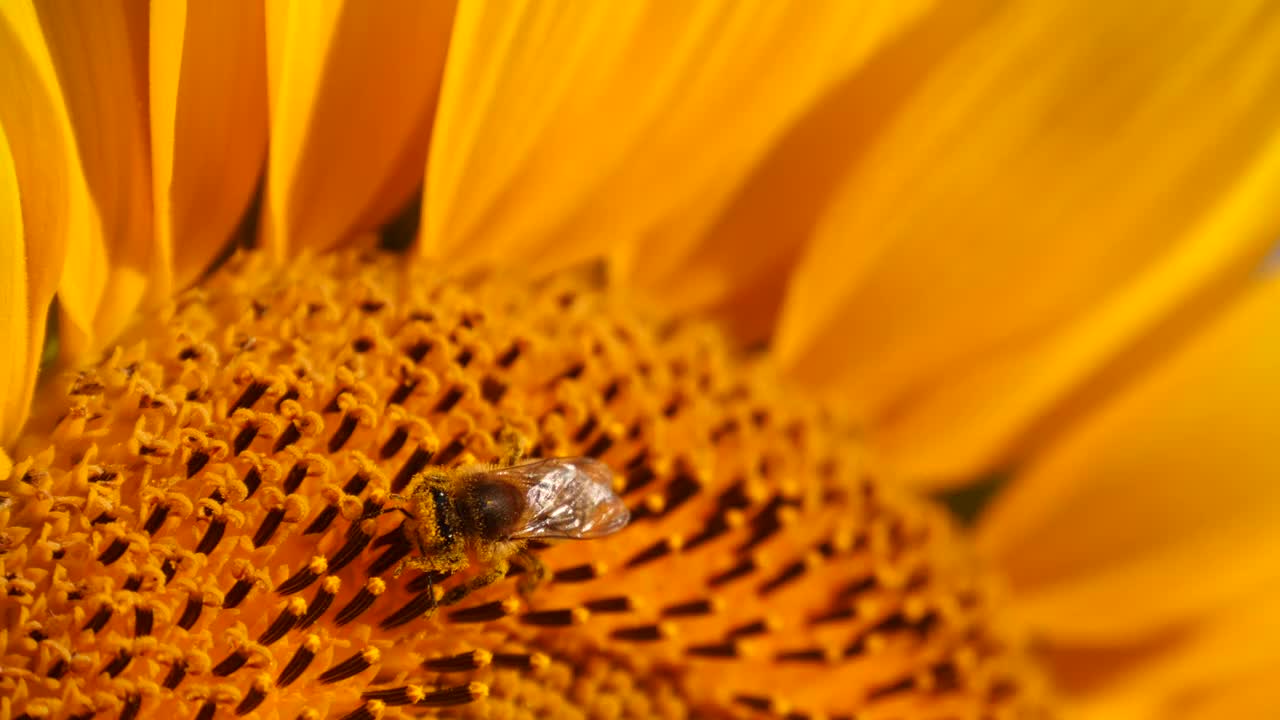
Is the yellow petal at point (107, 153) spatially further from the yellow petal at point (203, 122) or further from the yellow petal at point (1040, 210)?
the yellow petal at point (1040, 210)

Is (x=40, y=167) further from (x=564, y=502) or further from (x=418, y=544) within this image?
(x=564, y=502)

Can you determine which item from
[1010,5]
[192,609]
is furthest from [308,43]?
[1010,5]

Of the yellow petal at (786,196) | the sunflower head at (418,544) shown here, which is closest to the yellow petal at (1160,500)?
the sunflower head at (418,544)

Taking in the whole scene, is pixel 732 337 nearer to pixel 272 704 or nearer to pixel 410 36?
pixel 410 36

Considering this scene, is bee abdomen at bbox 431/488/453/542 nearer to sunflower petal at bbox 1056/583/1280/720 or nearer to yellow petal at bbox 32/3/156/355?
yellow petal at bbox 32/3/156/355

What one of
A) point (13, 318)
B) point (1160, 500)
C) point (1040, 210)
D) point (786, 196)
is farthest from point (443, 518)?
point (1160, 500)
